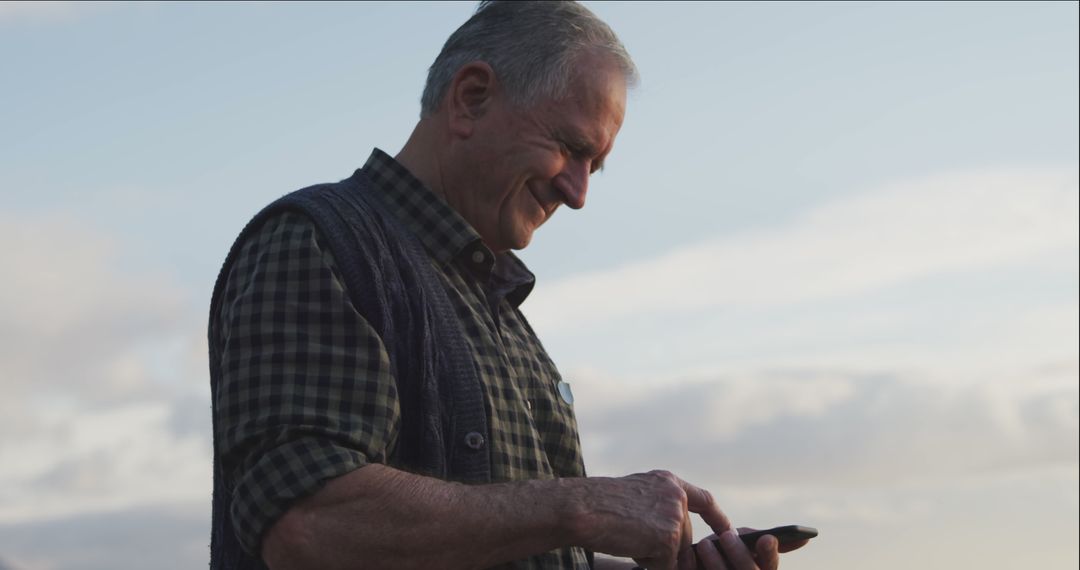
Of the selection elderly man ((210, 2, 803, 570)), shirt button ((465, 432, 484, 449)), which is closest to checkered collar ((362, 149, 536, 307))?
elderly man ((210, 2, 803, 570))

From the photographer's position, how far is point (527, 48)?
429cm

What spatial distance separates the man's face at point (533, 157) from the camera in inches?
166

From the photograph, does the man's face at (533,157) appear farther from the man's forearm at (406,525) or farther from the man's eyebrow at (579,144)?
the man's forearm at (406,525)

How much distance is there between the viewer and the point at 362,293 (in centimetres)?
361

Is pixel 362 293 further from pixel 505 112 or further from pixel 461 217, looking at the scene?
pixel 505 112

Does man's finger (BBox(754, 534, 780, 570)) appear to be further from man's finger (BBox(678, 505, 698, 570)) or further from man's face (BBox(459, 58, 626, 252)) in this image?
man's face (BBox(459, 58, 626, 252))

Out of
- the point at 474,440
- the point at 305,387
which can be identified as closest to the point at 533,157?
the point at 474,440

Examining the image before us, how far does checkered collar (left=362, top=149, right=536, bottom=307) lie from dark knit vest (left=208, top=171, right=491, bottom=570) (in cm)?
23

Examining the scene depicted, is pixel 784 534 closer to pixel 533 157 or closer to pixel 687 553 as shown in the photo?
pixel 687 553

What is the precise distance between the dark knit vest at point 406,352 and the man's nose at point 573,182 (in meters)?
0.64

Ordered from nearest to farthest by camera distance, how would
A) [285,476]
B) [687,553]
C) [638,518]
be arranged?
[285,476]
[638,518]
[687,553]

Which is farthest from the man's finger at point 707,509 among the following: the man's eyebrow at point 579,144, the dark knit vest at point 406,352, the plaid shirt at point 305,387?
the man's eyebrow at point 579,144

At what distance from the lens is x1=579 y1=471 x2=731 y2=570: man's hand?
3.42 meters

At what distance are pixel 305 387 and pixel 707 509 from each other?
1334mm
